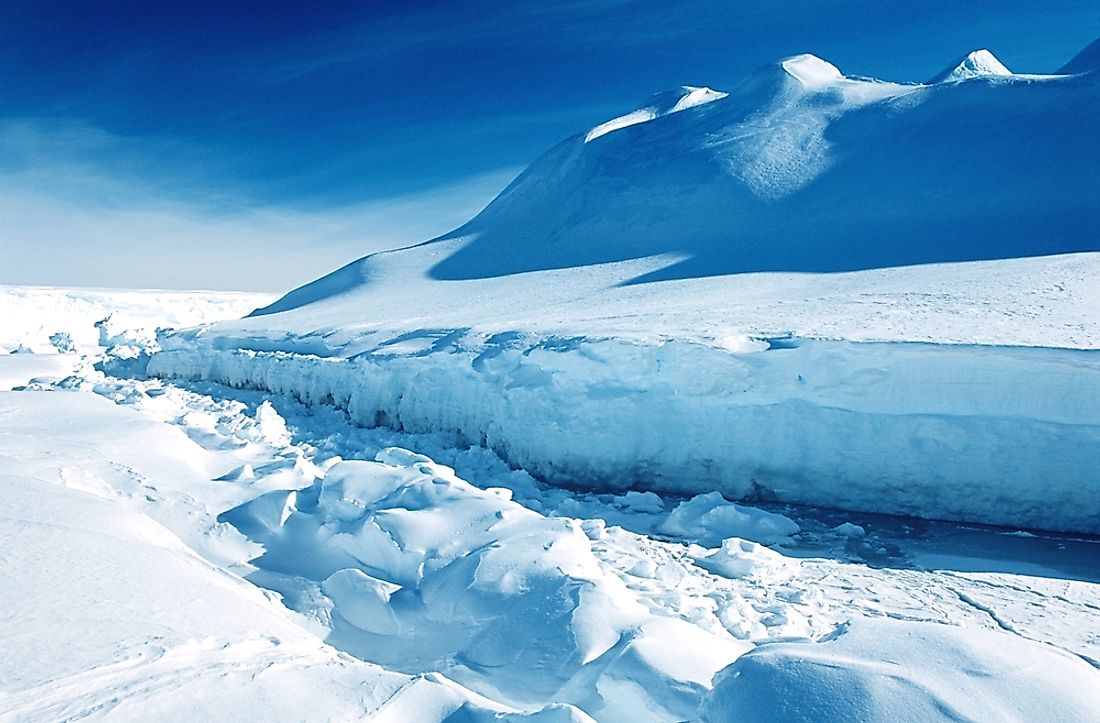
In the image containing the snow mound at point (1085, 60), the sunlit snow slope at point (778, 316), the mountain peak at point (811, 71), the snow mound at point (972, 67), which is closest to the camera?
the sunlit snow slope at point (778, 316)

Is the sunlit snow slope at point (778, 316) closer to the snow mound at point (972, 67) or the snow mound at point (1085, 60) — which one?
the snow mound at point (1085, 60)

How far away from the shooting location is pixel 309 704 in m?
2.12

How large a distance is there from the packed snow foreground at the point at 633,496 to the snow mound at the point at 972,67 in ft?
29.6

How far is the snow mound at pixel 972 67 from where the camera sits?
19.4 metres

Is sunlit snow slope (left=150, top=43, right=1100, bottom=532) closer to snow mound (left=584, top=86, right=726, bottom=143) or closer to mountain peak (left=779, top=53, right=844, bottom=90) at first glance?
mountain peak (left=779, top=53, right=844, bottom=90)

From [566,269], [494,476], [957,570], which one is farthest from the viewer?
[566,269]

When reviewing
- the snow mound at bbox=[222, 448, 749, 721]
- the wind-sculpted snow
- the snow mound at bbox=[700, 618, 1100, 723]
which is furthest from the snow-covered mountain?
the snow mound at bbox=[700, 618, 1100, 723]

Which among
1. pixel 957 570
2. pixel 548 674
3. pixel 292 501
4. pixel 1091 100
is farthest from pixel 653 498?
pixel 1091 100

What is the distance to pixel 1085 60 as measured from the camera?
16.2 m

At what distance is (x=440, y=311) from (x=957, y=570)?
8.05 m

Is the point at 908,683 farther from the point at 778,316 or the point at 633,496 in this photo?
the point at 778,316

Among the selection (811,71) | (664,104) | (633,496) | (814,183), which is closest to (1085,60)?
(811,71)

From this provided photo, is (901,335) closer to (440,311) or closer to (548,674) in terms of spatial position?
(548,674)

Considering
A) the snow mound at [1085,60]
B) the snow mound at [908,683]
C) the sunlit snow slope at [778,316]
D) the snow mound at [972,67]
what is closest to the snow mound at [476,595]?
the snow mound at [908,683]
